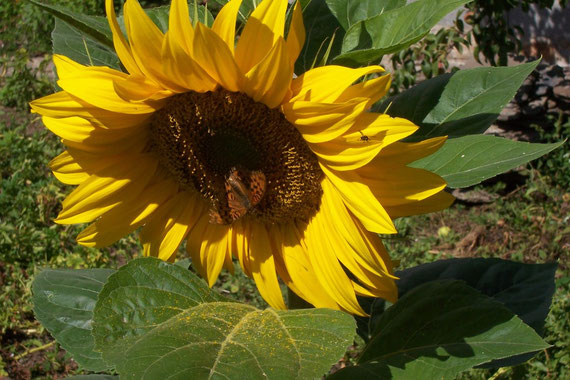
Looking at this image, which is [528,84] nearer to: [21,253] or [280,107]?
[21,253]

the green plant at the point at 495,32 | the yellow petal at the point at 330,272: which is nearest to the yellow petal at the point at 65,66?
the yellow petal at the point at 330,272

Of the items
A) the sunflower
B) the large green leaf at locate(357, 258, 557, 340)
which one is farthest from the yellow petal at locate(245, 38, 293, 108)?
the large green leaf at locate(357, 258, 557, 340)

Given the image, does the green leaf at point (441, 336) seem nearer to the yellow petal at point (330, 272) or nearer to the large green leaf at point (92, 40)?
the yellow petal at point (330, 272)

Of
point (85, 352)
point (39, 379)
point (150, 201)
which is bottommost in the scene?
point (39, 379)

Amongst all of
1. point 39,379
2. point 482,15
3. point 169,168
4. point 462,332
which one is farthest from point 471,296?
point 482,15

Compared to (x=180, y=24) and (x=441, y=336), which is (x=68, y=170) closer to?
(x=180, y=24)

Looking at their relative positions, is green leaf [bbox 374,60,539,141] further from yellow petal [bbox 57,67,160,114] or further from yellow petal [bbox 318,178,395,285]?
yellow petal [bbox 57,67,160,114]
